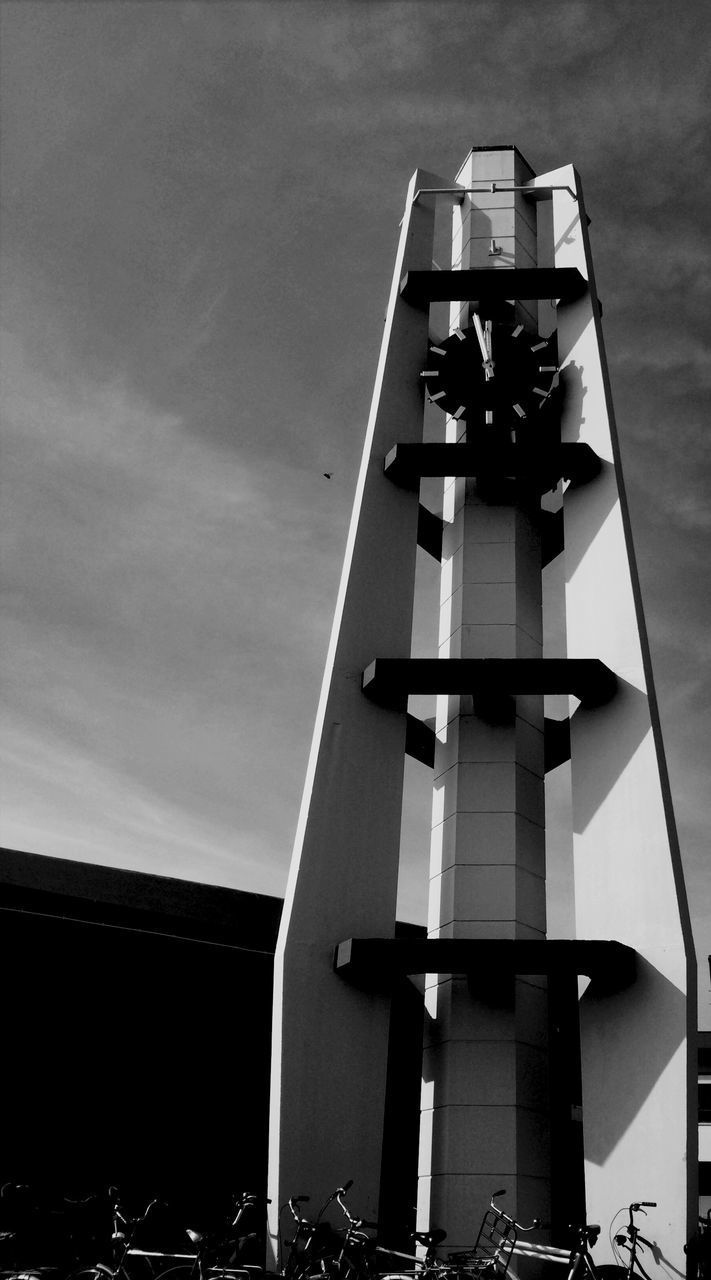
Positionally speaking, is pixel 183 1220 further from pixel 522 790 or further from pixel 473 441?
pixel 473 441

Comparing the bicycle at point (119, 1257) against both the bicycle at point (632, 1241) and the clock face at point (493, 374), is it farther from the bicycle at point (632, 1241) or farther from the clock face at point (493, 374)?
the clock face at point (493, 374)

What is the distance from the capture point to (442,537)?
18.1 meters

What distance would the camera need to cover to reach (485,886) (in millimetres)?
14633

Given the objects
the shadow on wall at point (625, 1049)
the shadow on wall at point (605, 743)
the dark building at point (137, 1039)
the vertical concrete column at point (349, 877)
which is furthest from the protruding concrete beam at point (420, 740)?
the dark building at point (137, 1039)

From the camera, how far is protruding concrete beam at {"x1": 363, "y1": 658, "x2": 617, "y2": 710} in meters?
14.5

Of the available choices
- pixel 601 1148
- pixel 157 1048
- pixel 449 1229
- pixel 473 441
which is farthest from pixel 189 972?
pixel 473 441

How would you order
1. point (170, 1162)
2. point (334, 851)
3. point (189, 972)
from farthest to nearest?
point (189, 972) < point (170, 1162) < point (334, 851)

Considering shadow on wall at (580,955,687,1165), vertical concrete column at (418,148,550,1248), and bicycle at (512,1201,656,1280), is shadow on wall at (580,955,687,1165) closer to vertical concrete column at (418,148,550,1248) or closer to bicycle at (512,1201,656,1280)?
bicycle at (512,1201,656,1280)

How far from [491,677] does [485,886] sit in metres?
2.86

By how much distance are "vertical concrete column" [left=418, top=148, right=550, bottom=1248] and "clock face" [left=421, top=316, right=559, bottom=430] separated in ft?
1.76

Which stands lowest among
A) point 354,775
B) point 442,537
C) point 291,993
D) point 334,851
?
point 291,993

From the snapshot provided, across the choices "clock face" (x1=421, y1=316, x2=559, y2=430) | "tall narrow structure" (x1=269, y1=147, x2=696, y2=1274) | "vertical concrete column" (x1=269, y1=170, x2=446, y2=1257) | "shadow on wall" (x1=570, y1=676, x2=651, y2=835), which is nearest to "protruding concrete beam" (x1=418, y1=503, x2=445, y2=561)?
"tall narrow structure" (x1=269, y1=147, x2=696, y2=1274)

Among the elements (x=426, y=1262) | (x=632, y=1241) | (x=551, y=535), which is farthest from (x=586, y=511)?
(x=426, y=1262)

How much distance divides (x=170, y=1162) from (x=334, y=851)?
6218 mm
